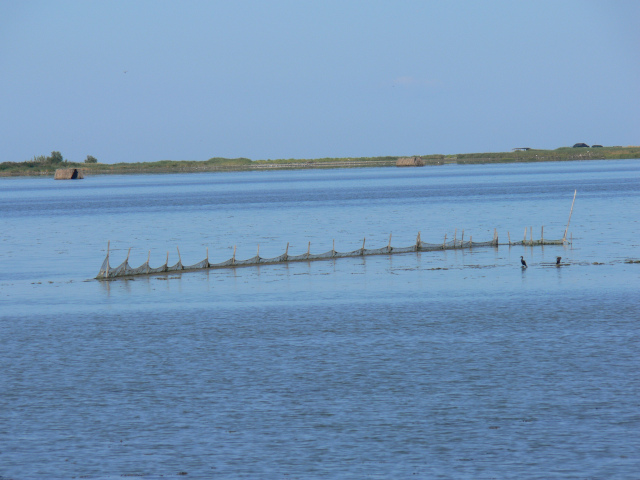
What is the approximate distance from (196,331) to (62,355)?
6.88 metres

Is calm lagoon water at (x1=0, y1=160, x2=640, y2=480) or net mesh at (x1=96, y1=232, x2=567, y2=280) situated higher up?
net mesh at (x1=96, y1=232, x2=567, y2=280)

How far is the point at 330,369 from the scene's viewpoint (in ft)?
97.9

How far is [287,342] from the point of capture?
1389 inches

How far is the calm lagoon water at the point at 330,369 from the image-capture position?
67.5 ft

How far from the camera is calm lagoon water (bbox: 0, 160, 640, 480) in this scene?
20.6 meters

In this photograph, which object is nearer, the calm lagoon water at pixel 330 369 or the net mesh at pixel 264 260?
the calm lagoon water at pixel 330 369

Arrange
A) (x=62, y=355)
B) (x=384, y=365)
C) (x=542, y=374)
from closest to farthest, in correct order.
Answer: (x=542, y=374), (x=384, y=365), (x=62, y=355)

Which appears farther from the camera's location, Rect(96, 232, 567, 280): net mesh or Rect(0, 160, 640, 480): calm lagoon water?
Rect(96, 232, 567, 280): net mesh

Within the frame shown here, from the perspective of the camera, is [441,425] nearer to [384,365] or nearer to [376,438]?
[376,438]

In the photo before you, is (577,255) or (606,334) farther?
(577,255)

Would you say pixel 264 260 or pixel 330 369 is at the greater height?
pixel 264 260

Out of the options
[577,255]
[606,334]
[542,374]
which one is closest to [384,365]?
[542,374]

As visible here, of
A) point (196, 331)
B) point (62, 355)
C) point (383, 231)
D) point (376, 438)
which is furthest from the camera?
point (383, 231)

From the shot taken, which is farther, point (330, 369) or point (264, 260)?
point (264, 260)
